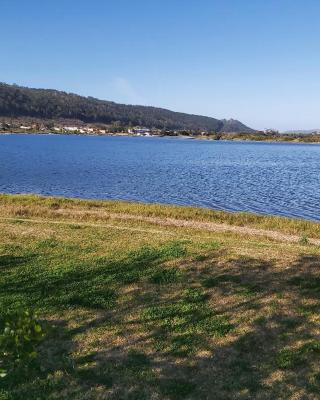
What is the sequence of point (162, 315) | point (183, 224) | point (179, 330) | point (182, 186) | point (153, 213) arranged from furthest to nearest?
1. point (182, 186)
2. point (153, 213)
3. point (183, 224)
4. point (162, 315)
5. point (179, 330)

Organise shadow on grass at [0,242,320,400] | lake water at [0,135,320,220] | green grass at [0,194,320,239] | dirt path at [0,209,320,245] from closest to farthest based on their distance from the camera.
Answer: shadow on grass at [0,242,320,400]
dirt path at [0,209,320,245]
green grass at [0,194,320,239]
lake water at [0,135,320,220]

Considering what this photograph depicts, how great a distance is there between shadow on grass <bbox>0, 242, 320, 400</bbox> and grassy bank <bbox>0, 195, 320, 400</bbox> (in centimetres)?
3

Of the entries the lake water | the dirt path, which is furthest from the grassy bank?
→ the lake water

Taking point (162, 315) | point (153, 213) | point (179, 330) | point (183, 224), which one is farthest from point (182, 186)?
point (179, 330)

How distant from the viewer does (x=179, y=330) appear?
13.2 meters

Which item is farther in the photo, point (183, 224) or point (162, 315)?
point (183, 224)

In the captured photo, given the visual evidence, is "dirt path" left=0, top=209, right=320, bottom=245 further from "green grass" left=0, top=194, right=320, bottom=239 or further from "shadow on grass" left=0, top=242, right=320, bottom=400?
"shadow on grass" left=0, top=242, right=320, bottom=400

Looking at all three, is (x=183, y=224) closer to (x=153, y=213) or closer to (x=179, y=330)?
(x=153, y=213)

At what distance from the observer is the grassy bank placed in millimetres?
Answer: 10508

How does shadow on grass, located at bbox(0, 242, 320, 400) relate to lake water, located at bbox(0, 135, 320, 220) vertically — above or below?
above

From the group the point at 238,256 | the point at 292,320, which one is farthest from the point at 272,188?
the point at 292,320

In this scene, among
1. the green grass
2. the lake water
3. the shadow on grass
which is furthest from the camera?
the lake water

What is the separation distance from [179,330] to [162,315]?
107 cm

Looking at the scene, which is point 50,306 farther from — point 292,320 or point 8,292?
point 292,320
